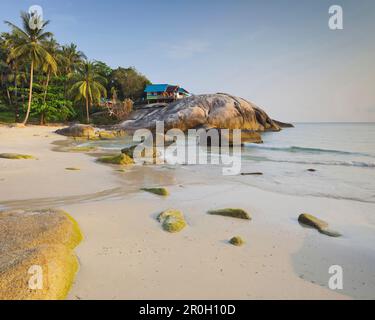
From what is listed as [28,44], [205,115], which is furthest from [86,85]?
[205,115]

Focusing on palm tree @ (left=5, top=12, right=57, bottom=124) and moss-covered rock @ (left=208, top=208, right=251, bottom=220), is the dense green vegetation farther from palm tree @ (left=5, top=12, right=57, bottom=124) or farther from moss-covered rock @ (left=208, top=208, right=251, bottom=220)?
moss-covered rock @ (left=208, top=208, right=251, bottom=220)

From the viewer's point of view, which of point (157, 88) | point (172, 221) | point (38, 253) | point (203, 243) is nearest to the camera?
point (38, 253)

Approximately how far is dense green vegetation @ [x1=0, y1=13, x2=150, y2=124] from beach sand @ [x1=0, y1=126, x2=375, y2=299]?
81.8 ft

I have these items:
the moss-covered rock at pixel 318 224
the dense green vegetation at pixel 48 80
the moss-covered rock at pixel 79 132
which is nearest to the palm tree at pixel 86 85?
the dense green vegetation at pixel 48 80

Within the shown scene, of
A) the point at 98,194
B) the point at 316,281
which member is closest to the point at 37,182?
the point at 98,194

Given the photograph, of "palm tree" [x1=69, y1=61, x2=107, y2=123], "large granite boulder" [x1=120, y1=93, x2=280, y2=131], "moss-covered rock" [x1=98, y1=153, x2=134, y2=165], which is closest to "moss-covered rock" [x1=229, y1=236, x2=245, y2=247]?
"moss-covered rock" [x1=98, y1=153, x2=134, y2=165]

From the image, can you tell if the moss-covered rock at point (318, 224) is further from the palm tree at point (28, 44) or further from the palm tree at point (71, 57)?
the palm tree at point (71, 57)

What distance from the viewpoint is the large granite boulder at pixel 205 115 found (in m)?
27.6

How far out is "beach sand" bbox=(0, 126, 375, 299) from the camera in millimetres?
2584

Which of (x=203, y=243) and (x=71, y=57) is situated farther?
(x=71, y=57)

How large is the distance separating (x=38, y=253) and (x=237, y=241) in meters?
2.37

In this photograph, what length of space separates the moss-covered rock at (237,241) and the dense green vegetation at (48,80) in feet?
95.2

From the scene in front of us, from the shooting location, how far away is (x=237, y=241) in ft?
11.7

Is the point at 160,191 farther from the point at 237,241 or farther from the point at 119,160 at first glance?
the point at 119,160
